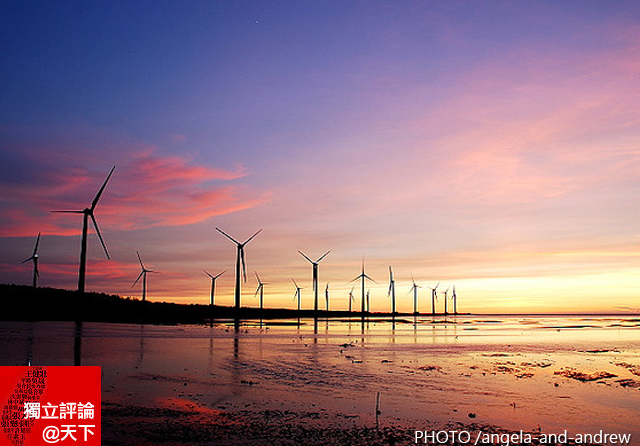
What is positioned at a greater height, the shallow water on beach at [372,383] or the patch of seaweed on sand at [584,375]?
the shallow water on beach at [372,383]

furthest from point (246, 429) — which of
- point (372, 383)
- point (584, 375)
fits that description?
point (584, 375)

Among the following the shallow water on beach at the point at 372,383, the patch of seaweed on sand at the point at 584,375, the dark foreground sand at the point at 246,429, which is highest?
the dark foreground sand at the point at 246,429

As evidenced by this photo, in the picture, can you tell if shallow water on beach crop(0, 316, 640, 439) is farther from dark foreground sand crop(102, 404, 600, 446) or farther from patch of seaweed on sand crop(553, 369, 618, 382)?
dark foreground sand crop(102, 404, 600, 446)

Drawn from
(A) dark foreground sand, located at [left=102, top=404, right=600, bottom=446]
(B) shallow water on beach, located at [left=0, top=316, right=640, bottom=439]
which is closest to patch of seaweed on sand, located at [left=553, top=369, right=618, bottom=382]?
(B) shallow water on beach, located at [left=0, top=316, right=640, bottom=439]

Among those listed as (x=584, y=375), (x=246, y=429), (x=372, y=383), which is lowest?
(x=584, y=375)

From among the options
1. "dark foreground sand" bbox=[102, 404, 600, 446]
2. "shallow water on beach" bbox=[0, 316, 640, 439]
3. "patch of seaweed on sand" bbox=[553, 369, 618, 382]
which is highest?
"dark foreground sand" bbox=[102, 404, 600, 446]

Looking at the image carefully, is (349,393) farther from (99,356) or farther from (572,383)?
(99,356)

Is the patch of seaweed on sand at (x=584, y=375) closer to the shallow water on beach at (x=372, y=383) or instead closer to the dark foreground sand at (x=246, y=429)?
the shallow water on beach at (x=372, y=383)

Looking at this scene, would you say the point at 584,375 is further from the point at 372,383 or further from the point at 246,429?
the point at 246,429

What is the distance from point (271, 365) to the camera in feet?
98.4

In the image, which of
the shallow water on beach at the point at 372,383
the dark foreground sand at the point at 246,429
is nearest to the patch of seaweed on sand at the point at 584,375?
the shallow water on beach at the point at 372,383

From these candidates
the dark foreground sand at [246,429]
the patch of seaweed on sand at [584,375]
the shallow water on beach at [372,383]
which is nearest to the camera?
the dark foreground sand at [246,429]

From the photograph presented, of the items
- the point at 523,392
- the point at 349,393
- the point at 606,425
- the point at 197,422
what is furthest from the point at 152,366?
the point at 606,425

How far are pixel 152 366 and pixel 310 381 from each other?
8746 millimetres
